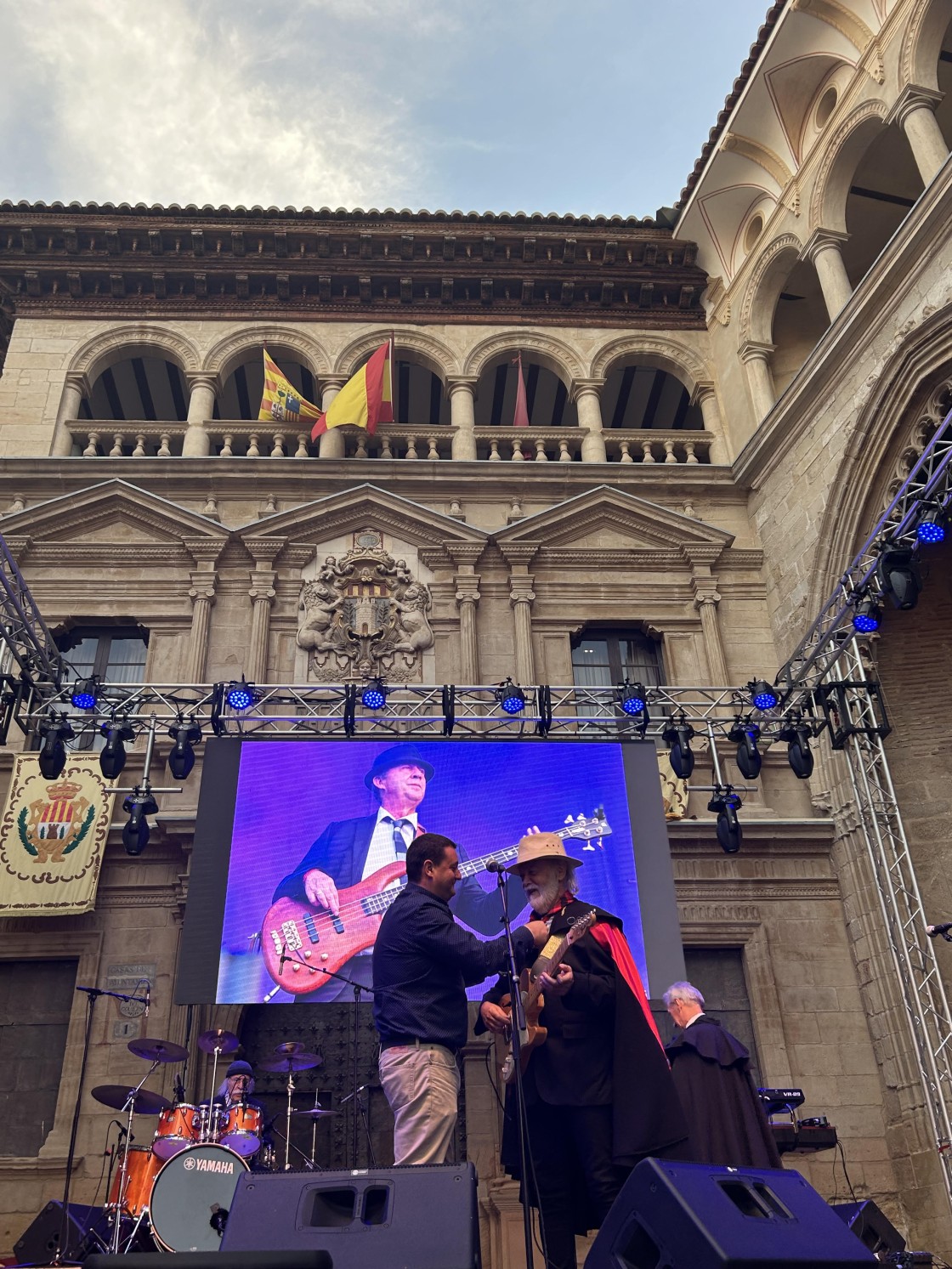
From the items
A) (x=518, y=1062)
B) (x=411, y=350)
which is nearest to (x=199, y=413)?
(x=411, y=350)

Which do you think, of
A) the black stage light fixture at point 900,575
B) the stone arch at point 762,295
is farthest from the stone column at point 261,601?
the stone arch at point 762,295

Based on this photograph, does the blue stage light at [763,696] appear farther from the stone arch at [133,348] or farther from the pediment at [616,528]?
the stone arch at [133,348]

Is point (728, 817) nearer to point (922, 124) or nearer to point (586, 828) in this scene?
point (586, 828)

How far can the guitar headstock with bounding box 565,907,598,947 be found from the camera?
420cm

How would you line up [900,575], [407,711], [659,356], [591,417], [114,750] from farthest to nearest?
[659,356] → [591,417] → [407,711] → [114,750] → [900,575]

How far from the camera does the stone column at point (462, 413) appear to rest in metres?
14.2

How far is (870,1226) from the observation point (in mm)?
6828

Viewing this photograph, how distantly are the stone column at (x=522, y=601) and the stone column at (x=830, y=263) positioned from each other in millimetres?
4777

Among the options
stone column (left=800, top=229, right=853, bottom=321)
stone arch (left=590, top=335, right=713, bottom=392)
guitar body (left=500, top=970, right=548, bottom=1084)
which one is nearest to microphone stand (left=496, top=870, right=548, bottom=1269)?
guitar body (left=500, top=970, right=548, bottom=1084)

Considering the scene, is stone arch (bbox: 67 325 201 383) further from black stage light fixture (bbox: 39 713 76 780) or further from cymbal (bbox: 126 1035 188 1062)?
cymbal (bbox: 126 1035 188 1062)

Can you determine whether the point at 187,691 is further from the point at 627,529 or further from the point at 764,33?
the point at 764,33

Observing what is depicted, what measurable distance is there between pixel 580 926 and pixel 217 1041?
6224 mm

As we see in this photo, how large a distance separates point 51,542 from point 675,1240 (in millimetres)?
12283

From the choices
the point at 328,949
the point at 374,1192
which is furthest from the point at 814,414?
the point at 374,1192
